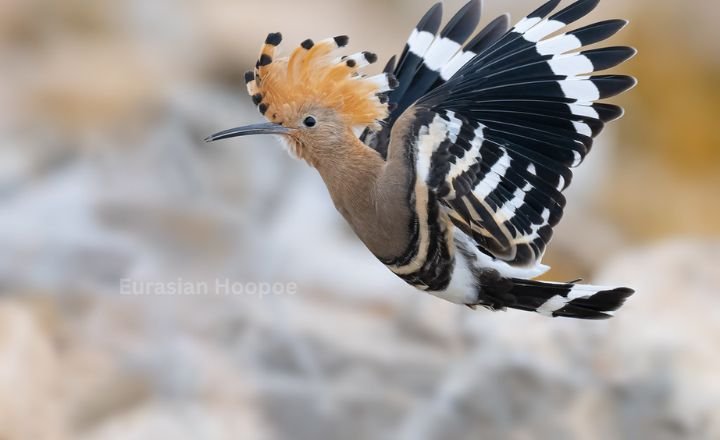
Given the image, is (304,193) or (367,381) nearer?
(367,381)

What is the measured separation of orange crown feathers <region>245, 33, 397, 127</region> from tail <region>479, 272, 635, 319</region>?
0.51ft

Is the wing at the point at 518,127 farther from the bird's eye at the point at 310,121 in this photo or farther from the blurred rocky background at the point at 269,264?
the blurred rocky background at the point at 269,264

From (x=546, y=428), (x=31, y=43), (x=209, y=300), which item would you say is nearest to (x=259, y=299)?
(x=209, y=300)

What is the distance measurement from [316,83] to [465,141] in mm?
110

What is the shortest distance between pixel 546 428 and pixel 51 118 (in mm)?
1447

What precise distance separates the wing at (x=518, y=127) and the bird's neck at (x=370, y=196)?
1.2 inches

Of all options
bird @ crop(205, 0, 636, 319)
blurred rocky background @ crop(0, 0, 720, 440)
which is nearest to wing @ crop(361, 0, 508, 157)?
bird @ crop(205, 0, 636, 319)

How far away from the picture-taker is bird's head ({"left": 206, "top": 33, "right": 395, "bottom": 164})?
2.06 feet

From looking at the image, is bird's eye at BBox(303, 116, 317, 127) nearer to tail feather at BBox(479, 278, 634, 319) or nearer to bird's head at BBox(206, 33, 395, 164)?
bird's head at BBox(206, 33, 395, 164)

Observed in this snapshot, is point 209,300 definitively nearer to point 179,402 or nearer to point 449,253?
point 179,402

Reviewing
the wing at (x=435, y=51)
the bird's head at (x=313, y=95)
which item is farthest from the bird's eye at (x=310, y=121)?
the wing at (x=435, y=51)

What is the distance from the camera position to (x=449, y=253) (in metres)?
0.66

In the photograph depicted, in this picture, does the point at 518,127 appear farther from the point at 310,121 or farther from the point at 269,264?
the point at 269,264

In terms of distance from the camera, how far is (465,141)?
25.0 inches
